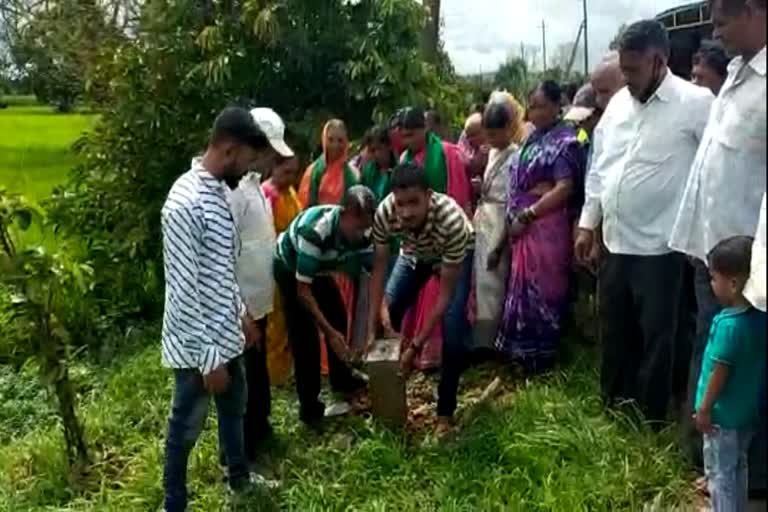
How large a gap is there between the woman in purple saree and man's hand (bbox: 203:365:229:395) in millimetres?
1951

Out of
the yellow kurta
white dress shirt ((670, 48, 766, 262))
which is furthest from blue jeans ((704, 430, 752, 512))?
the yellow kurta

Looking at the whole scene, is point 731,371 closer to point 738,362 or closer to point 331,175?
point 738,362

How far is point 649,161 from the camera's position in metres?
3.99

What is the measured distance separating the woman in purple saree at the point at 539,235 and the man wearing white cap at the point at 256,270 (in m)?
1.26

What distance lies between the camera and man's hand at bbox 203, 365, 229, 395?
3643 mm

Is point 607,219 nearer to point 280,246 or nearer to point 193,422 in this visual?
point 280,246

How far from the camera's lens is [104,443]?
5.10 metres

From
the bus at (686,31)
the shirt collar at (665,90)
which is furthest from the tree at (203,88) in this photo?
the shirt collar at (665,90)

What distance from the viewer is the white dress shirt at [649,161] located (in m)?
3.93

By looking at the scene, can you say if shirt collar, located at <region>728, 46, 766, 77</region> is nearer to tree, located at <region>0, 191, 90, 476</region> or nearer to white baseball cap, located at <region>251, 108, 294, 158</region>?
white baseball cap, located at <region>251, 108, 294, 158</region>

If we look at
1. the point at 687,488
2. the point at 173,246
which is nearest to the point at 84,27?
the point at 173,246

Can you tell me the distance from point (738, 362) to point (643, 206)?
3.88ft

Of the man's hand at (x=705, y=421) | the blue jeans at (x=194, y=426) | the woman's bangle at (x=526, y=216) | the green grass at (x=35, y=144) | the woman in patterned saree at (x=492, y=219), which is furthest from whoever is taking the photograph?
the green grass at (x=35, y=144)

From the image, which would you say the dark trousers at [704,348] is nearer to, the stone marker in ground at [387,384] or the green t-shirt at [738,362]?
the green t-shirt at [738,362]
